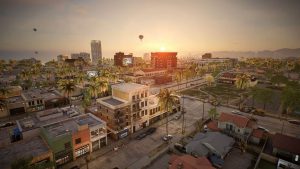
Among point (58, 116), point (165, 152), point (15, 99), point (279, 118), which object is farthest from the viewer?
point (15, 99)

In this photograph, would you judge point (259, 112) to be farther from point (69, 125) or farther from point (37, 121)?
point (37, 121)

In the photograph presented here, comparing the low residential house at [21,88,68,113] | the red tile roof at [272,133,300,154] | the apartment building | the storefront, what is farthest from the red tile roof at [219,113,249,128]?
the low residential house at [21,88,68,113]

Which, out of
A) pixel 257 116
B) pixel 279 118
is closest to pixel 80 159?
pixel 257 116

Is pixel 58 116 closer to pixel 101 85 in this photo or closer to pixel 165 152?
pixel 101 85

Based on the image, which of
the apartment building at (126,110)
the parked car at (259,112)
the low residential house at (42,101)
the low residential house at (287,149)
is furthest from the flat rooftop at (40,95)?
the parked car at (259,112)

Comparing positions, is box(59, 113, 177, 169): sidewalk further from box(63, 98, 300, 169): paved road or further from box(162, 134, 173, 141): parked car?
box(162, 134, 173, 141): parked car
